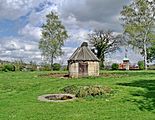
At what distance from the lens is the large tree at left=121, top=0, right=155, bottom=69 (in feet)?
171

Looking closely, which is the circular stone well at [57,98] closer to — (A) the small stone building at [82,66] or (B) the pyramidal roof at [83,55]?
(A) the small stone building at [82,66]

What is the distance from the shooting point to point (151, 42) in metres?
55.6

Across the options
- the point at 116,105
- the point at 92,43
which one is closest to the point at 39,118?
the point at 116,105

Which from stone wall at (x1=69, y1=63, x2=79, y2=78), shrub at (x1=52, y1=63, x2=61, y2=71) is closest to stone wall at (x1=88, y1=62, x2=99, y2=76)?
stone wall at (x1=69, y1=63, x2=79, y2=78)

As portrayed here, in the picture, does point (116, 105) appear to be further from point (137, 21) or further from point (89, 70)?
point (137, 21)

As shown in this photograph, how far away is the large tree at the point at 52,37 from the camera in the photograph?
2479 inches

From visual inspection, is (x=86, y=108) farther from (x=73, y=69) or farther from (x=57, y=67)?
(x=57, y=67)

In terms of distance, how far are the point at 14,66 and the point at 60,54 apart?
12038 millimetres

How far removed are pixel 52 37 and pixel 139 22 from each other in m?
18.5

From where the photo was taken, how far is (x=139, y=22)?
177ft

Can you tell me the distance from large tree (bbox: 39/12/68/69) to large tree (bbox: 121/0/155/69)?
46.8 ft

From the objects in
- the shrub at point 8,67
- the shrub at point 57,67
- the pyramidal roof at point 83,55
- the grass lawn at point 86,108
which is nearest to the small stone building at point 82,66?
the pyramidal roof at point 83,55

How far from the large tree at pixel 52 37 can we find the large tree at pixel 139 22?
46.8 feet

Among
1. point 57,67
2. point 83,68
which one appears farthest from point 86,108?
point 57,67
